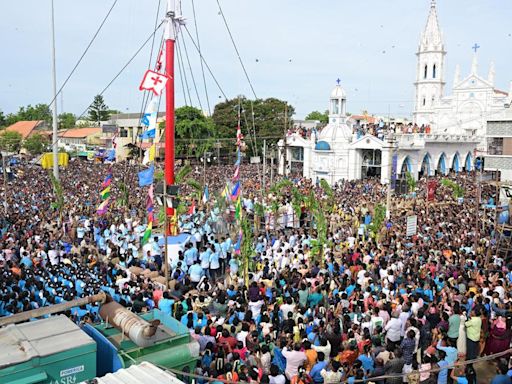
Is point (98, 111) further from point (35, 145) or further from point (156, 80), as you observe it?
point (156, 80)

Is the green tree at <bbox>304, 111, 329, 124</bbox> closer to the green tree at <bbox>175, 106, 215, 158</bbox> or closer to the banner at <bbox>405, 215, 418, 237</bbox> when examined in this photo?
the green tree at <bbox>175, 106, 215, 158</bbox>

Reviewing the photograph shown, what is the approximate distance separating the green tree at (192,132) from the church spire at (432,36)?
31858mm

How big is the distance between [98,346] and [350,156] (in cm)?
3454

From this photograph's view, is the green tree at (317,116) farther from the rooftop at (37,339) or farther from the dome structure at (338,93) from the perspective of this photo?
the rooftop at (37,339)

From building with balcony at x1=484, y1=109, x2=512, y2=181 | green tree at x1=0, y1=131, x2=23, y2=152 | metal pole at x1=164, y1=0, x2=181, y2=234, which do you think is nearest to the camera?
metal pole at x1=164, y1=0, x2=181, y2=234

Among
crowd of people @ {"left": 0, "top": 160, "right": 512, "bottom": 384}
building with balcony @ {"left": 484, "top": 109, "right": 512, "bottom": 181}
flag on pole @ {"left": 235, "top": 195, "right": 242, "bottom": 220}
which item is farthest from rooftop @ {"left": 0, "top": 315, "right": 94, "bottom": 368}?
building with balcony @ {"left": 484, "top": 109, "right": 512, "bottom": 181}

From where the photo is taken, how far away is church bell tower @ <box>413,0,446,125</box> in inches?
2554

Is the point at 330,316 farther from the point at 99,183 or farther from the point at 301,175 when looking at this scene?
the point at 301,175

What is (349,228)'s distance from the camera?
19.3 metres

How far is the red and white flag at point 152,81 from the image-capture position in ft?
41.5

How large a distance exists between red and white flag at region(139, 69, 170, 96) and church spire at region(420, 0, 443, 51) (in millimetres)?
59902

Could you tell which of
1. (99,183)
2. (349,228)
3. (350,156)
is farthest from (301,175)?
(349,228)

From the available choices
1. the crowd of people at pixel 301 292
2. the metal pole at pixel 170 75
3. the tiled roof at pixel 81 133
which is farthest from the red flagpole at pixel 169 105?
the tiled roof at pixel 81 133

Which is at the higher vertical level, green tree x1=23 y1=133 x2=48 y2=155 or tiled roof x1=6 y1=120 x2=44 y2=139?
tiled roof x1=6 y1=120 x2=44 y2=139
